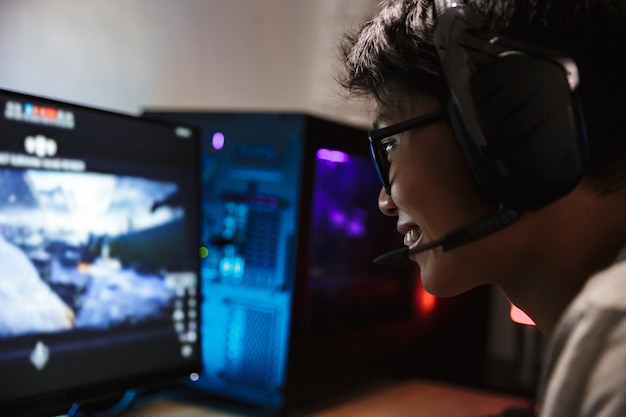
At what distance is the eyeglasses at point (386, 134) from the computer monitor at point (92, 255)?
0.48 m

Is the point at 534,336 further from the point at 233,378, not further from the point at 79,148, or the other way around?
the point at 79,148

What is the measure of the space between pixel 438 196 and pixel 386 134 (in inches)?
3.4

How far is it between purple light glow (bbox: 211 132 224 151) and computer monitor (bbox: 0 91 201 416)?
0.10 metres

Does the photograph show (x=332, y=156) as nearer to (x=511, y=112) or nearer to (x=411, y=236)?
(x=411, y=236)

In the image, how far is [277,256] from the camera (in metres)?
1.29

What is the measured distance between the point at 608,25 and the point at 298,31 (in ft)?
4.47

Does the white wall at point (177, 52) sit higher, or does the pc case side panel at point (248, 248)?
the white wall at point (177, 52)

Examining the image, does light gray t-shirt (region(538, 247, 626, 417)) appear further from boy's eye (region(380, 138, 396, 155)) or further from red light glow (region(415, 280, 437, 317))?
red light glow (region(415, 280, 437, 317))

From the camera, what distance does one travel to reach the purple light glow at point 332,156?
53.0 inches

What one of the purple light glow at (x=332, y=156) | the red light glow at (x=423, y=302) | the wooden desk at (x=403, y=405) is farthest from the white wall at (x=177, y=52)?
the wooden desk at (x=403, y=405)

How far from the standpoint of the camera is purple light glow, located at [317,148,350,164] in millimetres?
1346

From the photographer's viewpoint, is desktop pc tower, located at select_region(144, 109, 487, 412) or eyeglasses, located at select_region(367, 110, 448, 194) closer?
eyeglasses, located at select_region(367, 110, 448, 194)

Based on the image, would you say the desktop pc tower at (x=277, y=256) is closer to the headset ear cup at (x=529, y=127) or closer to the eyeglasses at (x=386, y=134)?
the eyeglasses at (x=386, y=134)

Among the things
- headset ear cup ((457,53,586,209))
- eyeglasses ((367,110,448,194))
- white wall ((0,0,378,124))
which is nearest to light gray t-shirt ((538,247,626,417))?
headset ear cup ((457,53,586,209))
